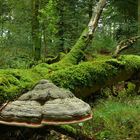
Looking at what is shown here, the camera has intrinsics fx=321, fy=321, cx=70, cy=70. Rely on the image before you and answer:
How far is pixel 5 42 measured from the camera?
15.0 metres

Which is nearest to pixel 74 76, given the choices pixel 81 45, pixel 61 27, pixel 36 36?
pixel 81 45

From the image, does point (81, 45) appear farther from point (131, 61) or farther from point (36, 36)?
point (36, 36)

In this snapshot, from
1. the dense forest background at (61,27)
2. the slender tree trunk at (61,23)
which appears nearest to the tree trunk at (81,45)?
the dense forest background at (61,27)

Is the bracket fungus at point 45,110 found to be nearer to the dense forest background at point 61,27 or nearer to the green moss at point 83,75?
the green moss at point 83,75

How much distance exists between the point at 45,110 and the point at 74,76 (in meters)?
1.82

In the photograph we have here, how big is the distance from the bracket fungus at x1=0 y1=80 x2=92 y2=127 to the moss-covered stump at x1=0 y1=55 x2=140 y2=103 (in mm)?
676

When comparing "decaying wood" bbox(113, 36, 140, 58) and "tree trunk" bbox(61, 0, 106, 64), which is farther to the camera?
"decaying wood" bbox(113, 36, 140, 58)

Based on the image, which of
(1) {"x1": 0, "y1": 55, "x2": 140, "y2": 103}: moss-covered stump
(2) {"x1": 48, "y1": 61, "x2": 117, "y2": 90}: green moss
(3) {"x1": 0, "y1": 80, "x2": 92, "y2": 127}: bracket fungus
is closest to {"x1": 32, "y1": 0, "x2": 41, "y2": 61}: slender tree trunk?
(1) {"x1": 0, "y1": 55, "x2": 140, "y2": 103}: moss-covered stump

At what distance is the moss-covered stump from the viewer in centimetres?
409

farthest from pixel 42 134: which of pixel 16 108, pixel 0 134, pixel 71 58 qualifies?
pixel 71 58

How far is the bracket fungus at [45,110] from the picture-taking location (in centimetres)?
300

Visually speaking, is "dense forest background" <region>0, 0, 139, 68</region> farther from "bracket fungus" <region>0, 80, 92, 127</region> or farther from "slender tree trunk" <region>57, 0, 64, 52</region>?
"bracket fungus" <region>0, 80, 92, 127</region>

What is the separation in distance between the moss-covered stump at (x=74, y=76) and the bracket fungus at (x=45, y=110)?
68 cm

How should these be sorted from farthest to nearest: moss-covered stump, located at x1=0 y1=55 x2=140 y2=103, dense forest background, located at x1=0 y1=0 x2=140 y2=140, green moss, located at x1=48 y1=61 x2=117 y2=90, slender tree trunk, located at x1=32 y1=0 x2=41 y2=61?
1. slender tree trunk, located at x1=32 y1=0 x2=41 y2=61
2. green moss, located at x1=48 y1=61 x2=117 y2=90
3. dense forest background, located at x1=0 y1=0 x2=140 y2=140
4. moss-covered stump, located at x1=0 y1=55 x2=140 y2=103
